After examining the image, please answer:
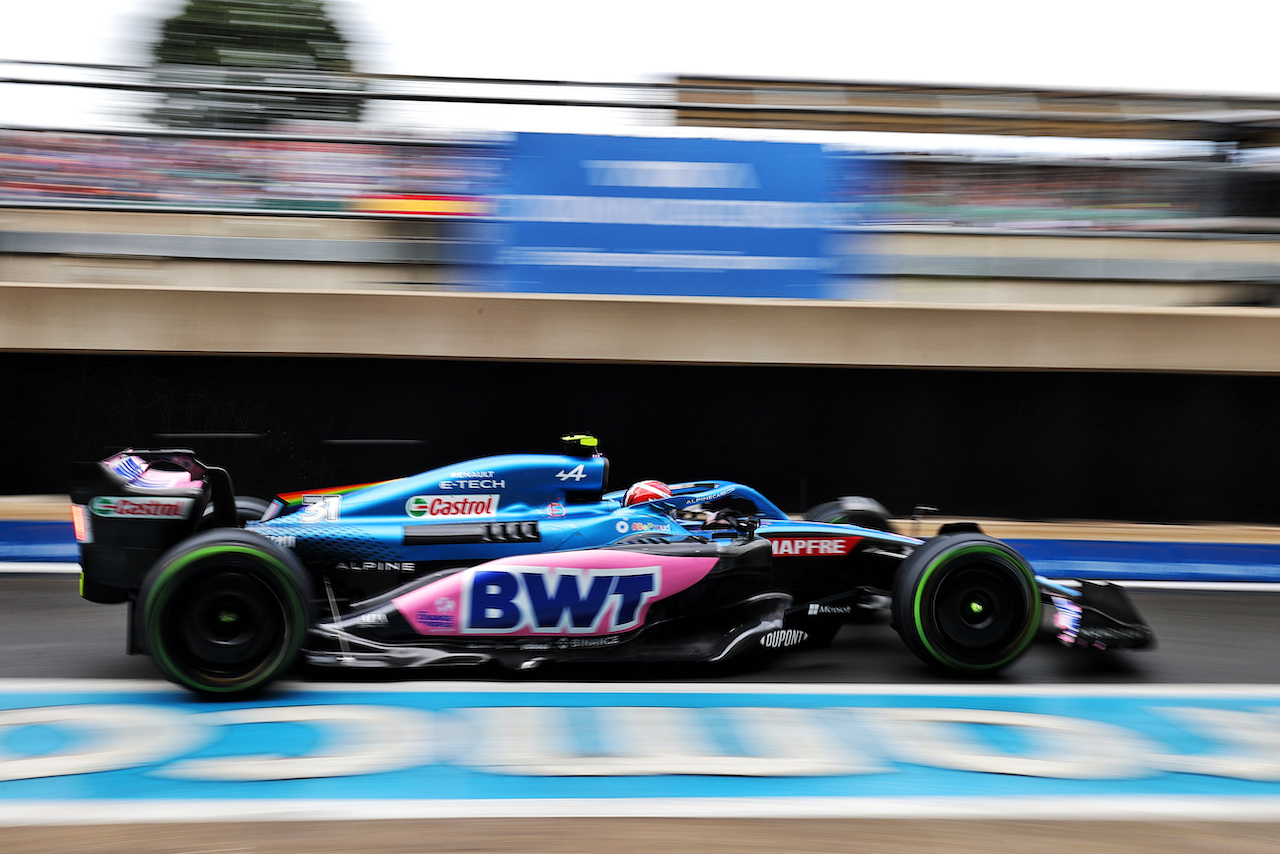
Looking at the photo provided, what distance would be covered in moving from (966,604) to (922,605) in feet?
0.75

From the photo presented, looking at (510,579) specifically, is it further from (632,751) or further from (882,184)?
(882,184)

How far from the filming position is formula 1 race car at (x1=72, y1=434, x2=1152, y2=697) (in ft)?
13.0

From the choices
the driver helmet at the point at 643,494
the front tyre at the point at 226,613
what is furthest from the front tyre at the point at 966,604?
the front tyre at the point at 226,613

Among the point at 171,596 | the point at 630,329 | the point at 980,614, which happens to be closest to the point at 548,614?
the point at 171,596

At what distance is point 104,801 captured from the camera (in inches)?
123

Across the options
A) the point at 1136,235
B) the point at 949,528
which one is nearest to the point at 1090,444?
the point at 1136,235

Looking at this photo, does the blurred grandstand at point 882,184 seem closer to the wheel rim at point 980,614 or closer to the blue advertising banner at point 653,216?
the blue advertising banner at point 653,216

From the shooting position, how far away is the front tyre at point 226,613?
3.89 m

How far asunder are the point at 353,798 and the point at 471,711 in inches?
32.5

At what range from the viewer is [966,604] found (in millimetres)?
4539

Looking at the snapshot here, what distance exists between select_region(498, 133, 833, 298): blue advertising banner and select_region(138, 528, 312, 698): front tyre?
411cm

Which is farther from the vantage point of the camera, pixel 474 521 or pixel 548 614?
pixel 474 521

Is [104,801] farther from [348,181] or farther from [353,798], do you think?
[348,181]

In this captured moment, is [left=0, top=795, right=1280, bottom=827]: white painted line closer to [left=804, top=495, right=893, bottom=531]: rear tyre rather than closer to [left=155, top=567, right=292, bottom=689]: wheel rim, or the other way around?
[left=155, top=567, right=292, bottom=689]: wheel rim
